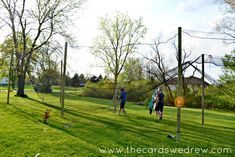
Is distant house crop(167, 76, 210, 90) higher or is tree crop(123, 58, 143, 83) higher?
tree crop(123, 58, 143, 83)

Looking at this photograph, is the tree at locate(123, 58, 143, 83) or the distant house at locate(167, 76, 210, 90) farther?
the tree at locate(123, 58, 143, 83)

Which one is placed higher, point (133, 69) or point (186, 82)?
point (133, 69)

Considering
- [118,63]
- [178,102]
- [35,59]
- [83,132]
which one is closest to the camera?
[178,102]

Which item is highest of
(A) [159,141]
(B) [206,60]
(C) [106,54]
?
(C) [106,54]

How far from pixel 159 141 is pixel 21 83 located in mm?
26051

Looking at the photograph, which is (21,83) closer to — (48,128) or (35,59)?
(35,59)

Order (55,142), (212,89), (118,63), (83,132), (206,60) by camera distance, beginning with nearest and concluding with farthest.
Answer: (55,142) → (83,132) → (206,60) → (212,89) → (118,63)

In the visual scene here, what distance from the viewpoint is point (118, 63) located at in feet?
150

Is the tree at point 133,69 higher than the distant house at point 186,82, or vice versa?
the tree at point 133,69

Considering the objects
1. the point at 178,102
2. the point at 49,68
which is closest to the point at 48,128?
the point at 178,102

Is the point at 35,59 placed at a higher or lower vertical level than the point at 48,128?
higher

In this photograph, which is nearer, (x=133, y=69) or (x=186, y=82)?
(x=133, y=69)

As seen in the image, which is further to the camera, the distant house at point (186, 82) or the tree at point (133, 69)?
the tree at point (133, 69)

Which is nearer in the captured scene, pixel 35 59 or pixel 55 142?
pixel 55 142
